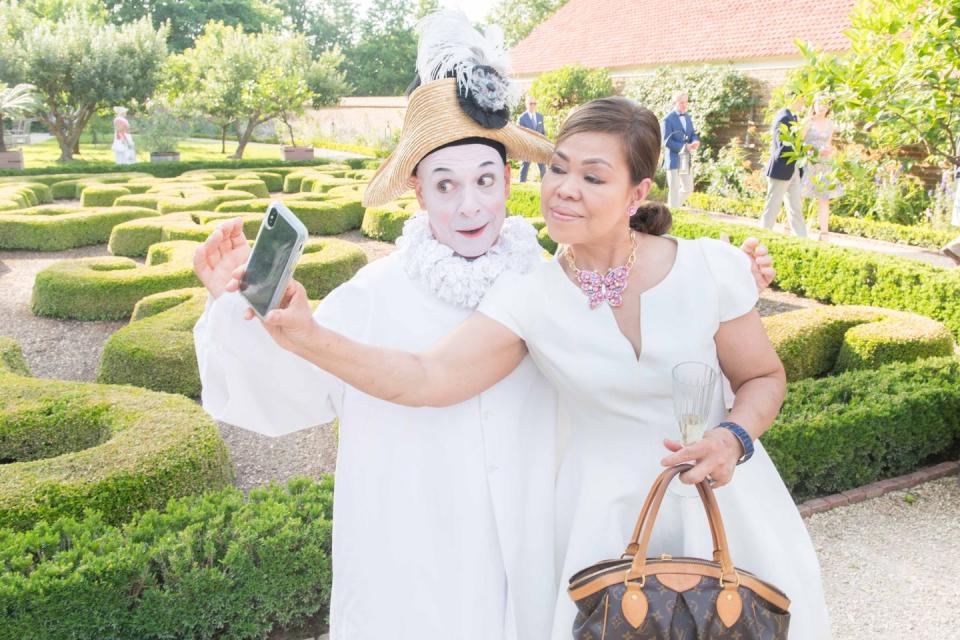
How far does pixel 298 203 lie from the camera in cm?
1242

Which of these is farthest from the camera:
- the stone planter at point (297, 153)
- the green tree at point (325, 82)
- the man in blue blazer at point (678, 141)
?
the green tree at point (325, 82)

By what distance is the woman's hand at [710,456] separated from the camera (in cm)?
161

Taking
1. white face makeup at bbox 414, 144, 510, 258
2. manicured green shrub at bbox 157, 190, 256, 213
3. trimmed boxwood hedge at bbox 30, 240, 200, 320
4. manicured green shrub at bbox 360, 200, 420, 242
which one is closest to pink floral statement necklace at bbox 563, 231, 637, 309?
white face makeup at bbox 414, 144, 510, 258

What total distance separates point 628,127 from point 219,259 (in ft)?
3.16

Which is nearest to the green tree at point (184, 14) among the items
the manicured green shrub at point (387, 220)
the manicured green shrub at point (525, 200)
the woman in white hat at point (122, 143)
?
the woman in white hat at point (122, 143)

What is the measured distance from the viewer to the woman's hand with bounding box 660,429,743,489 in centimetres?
161

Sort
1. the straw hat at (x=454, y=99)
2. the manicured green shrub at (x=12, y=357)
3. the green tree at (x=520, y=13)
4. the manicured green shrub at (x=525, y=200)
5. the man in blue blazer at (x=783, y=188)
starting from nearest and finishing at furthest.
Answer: the straw hat at (x=454, y=99)
the manicured green shrub at (x=12, y=357)
the man in blue blazer at (x=783, y=188)
the manicured green shrub at (x=525, y=200)
the green tree at (x=520, y=13)

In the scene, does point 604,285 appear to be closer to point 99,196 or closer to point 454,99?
point 454,99

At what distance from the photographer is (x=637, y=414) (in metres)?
1.88

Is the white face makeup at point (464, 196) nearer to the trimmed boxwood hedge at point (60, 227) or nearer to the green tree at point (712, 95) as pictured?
the trimmed boxwood hedge at point (60, 227)

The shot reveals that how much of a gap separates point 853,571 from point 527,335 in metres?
2.82

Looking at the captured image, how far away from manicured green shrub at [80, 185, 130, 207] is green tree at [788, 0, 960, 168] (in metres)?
12.5

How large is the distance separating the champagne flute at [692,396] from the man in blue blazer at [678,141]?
11403 millimetres

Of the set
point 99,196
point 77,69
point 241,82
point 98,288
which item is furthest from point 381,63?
point 98,288
